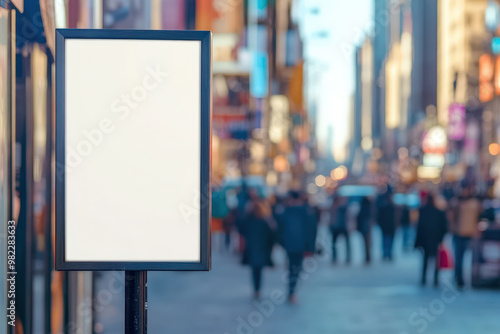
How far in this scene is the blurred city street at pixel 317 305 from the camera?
1041 centimetres

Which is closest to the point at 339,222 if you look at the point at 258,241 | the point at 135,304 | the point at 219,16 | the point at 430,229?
the point at 430,229

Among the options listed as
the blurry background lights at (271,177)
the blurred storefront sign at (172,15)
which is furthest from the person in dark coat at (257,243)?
the blurry background lights at (271,177)

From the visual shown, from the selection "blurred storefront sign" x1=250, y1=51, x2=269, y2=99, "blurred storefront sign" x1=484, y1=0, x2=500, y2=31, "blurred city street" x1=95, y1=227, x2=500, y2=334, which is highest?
"blurred storefront sign" x1=484, y1=0, x2=500, y2=31

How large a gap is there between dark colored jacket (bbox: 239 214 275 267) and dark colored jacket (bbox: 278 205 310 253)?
0.24 m

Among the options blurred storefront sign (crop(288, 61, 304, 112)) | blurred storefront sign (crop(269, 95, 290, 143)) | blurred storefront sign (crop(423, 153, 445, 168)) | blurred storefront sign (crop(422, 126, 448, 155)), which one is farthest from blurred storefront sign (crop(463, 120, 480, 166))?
blurred storefront sign (crop(269, 95, 290, 143))

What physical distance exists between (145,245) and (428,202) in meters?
12.2

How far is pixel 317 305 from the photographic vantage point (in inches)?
489

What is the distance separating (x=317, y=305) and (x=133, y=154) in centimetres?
928

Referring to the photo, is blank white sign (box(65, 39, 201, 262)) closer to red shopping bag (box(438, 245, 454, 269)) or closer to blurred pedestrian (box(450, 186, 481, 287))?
red shopping bag (box(438, 245, 454, 269))

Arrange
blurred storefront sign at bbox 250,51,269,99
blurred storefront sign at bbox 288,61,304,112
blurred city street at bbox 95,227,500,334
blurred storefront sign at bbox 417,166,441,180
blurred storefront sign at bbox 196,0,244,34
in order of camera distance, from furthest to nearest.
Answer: blurred storefront sign at bbox 417,166,441,180 → blurred storefront sign at bbox 288,61,304,112 → blurred storefront sign at bbox 250,51,269,99 → blurred storefront sign at bbox 196,0,244,34 → blurred city street at bbox 95,227,500,334

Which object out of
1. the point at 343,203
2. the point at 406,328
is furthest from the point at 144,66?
the point at 343,203

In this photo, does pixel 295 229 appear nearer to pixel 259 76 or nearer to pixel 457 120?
pixel 259 76

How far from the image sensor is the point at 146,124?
351 cm

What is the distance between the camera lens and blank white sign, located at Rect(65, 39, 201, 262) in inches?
137
